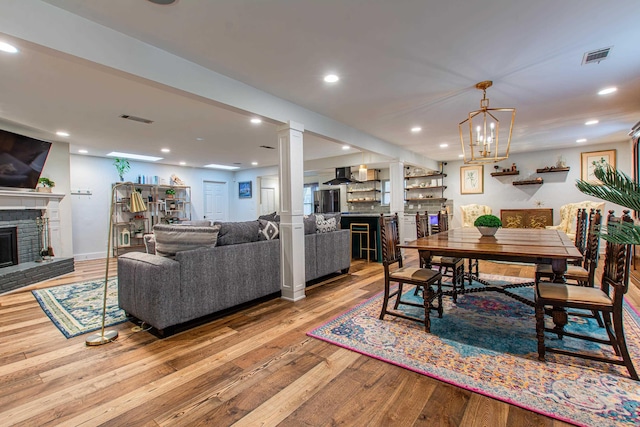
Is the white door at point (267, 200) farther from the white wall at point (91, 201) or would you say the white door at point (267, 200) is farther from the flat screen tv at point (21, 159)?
the flat screen tv at point (21, 159)

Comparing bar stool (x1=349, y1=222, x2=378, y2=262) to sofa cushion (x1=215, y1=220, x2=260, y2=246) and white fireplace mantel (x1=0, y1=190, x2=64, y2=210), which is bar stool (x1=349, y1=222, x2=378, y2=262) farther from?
white fireplace mantel (x1=0, y1=190, x2=64, y2=210)

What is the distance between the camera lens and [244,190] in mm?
10102

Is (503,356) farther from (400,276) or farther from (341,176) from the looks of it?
(341,176)

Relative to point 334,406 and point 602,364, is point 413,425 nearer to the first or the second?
point 334,406

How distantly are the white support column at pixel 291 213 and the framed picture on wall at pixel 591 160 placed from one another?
22.9ft

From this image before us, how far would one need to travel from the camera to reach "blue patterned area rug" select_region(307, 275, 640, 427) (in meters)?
1.65

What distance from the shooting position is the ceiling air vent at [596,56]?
8.36 feet

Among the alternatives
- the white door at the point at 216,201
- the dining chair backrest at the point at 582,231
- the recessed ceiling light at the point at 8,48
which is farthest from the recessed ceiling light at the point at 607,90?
the white door at the point at 216,201

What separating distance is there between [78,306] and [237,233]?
209 centimetres

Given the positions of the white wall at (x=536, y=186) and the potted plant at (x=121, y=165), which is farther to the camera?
the potted plant at (x=121, y=165)

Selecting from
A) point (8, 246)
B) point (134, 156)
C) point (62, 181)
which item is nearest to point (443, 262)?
point (8, 246)

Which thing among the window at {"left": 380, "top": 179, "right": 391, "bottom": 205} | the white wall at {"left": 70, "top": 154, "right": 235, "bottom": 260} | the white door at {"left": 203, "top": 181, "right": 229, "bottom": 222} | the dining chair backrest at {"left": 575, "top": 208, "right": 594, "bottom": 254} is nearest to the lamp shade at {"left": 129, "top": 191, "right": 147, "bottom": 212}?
the white wall at {"left": 70, "top": 154, "right": 235, "bottom": 260}

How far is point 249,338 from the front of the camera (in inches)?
100.0

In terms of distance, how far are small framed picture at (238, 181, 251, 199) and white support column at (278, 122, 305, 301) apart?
662 centimetres
